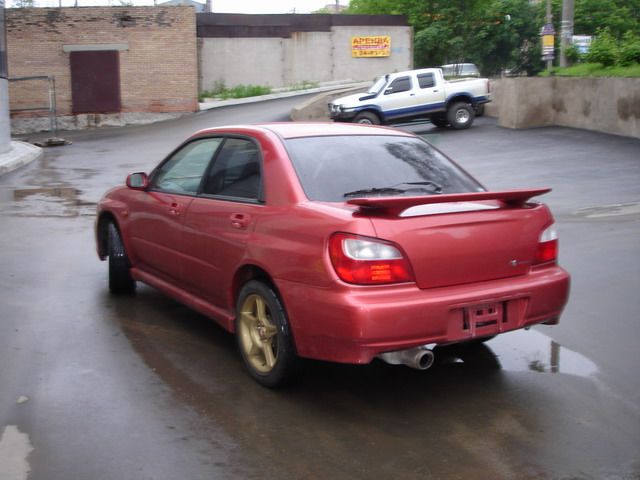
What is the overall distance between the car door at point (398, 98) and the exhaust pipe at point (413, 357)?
64.5ft

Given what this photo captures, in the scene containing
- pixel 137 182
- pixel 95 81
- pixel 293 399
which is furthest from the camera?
pixel 95 81

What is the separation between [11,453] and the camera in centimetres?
409

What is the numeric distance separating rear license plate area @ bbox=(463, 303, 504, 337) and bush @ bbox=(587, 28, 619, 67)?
18217 millimetres

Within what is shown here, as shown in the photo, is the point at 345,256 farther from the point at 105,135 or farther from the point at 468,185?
the point at 105,135

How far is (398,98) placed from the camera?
23688mm

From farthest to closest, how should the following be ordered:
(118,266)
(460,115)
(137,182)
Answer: (460,115) → (118,266) → (137,182)

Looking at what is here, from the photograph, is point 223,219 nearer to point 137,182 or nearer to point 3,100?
point 137,182

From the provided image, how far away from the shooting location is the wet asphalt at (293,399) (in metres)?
3.98

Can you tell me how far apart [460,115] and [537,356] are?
1896 cm

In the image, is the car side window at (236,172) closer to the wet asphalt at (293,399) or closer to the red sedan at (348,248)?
the red sedan at (348,248)

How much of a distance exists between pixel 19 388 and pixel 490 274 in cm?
287

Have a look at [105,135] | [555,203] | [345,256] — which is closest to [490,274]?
[345,256]

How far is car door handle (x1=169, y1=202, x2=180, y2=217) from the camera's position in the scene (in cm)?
600

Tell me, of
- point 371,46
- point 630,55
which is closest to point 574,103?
point 630,55
